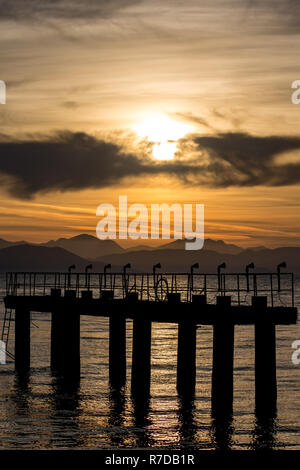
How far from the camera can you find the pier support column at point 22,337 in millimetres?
41375

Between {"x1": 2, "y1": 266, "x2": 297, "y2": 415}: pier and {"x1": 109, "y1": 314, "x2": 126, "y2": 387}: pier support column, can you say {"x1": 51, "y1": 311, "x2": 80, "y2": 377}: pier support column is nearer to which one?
{"x1": 2, "y1": 266, "x2": 297, "y2": 415}: pier

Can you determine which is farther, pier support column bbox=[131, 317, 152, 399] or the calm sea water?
pier support column bbox=[131, 317, 152, 399]

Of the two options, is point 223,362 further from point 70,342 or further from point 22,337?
point 22,337

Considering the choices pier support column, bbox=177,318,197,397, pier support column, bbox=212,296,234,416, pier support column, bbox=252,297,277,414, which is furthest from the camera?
pier support column, bbox=177,318,197,397

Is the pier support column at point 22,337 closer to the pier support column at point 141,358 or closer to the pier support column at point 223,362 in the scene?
the pier support column at point 141,358

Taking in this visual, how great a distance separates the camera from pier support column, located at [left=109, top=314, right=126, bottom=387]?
124 feet

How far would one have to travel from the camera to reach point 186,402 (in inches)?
1304

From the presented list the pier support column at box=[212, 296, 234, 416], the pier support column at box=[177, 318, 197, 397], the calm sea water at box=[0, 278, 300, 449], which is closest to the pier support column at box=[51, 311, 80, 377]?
the calm sea water at box=[0, 278, 300, 449]

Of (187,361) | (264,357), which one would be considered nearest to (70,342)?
(187,361)

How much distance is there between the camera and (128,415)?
1179 inches

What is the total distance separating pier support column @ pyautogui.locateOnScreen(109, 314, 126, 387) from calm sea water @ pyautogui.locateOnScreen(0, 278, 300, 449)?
885mm

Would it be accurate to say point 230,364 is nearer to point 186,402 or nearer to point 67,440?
point 186,402

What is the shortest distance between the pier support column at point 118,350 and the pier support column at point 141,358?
3763 mm
